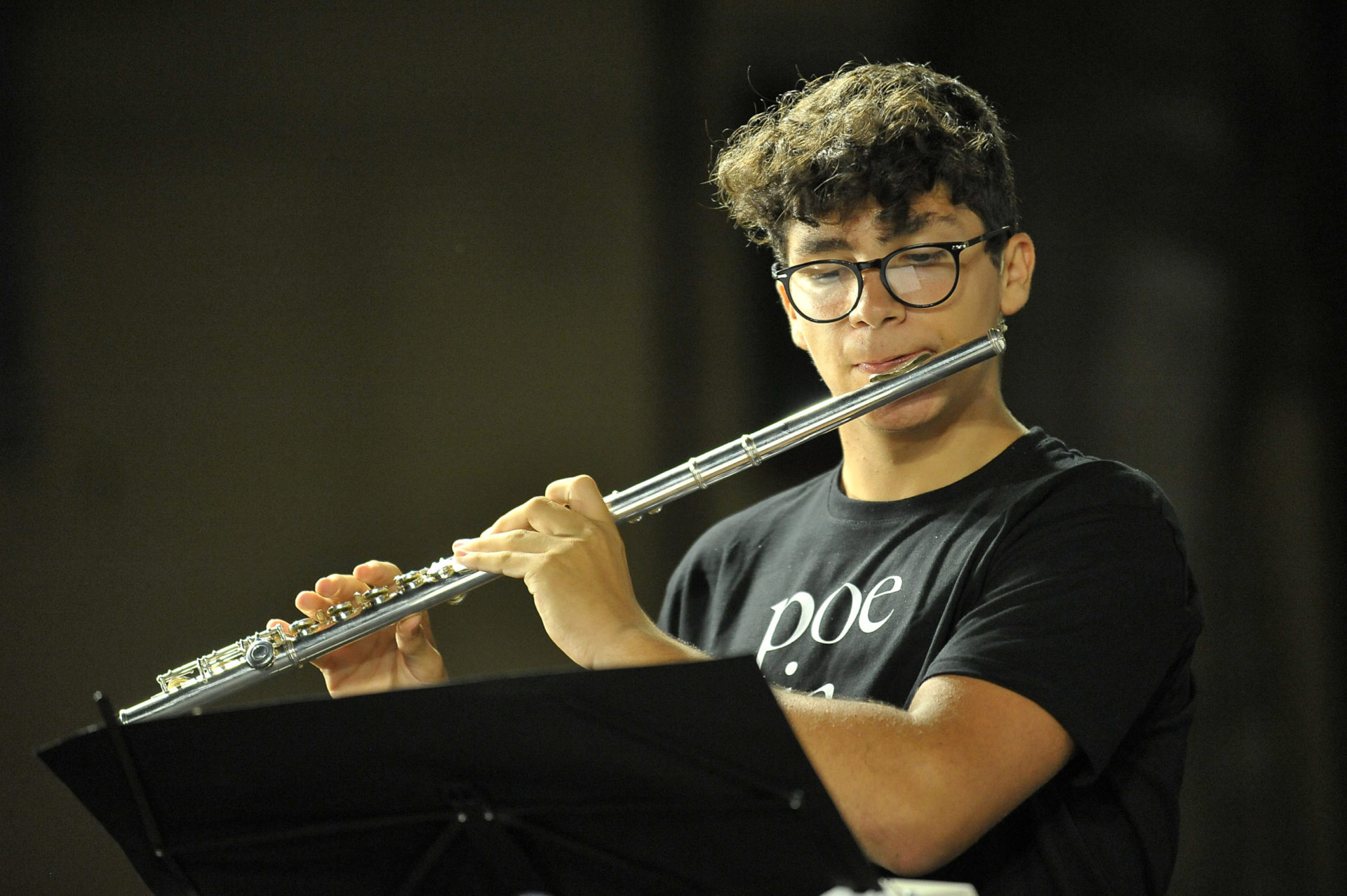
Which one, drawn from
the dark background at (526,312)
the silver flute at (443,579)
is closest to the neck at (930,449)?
the silver flute at (443,579)

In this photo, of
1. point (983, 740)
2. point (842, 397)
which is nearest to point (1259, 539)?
point (842, 397)

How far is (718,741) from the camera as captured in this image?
94cm

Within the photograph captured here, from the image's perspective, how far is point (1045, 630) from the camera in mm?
1312

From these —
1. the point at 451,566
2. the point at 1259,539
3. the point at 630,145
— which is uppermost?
the point at 630,145

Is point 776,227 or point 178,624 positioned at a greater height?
point 776,227

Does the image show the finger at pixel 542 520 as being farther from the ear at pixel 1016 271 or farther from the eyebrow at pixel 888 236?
the ear at pixel 1016 271

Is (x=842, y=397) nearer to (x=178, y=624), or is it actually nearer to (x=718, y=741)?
(x=718, y=741)

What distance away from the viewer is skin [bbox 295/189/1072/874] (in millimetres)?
1208

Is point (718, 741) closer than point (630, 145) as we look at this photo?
Yes

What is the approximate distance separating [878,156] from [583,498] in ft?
2.00

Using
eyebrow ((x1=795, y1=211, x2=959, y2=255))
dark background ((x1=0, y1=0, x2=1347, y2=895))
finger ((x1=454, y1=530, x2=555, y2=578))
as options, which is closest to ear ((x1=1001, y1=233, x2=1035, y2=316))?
eyebrow ((x1=795, y1=211, x2=959, y2=255))

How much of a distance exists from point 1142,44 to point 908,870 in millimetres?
1936

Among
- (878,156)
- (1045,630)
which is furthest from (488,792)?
(878,156)

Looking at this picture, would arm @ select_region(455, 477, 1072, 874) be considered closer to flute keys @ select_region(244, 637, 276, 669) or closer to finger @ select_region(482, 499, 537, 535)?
finger @ select_region(482, 499, 537, 535)
